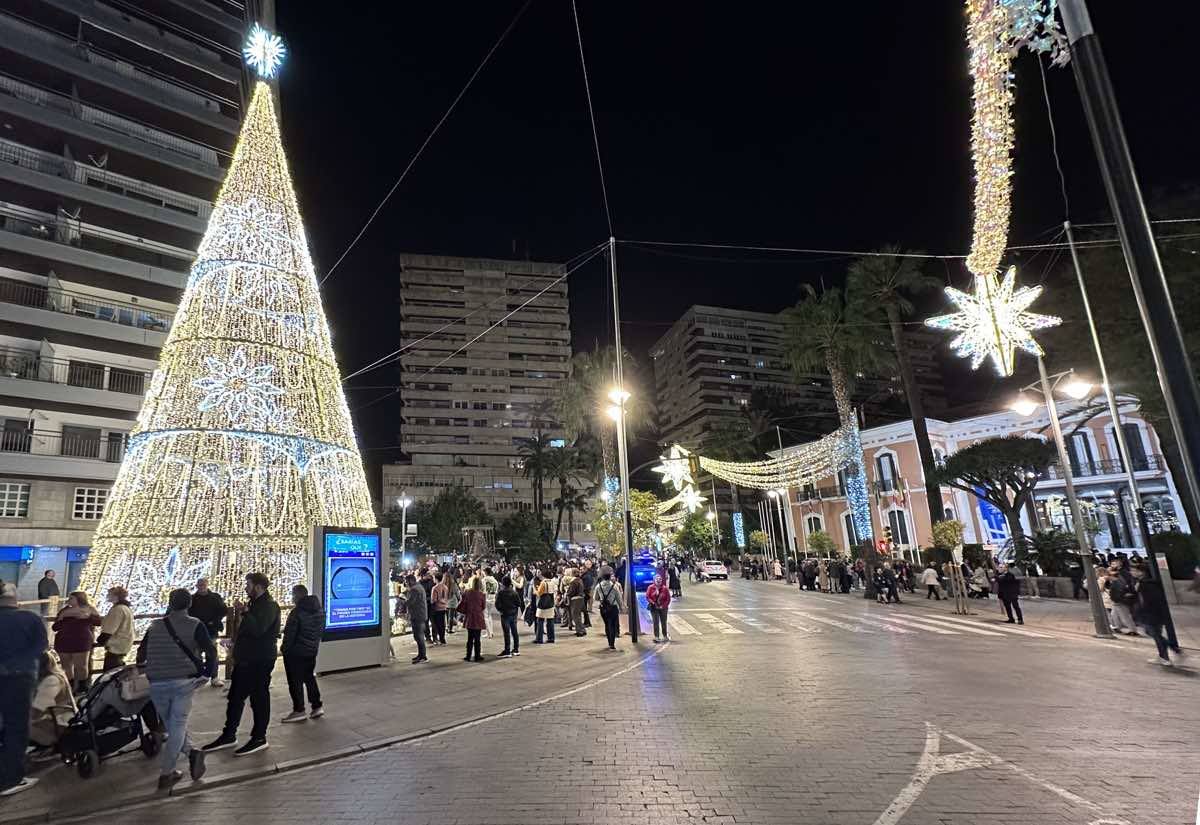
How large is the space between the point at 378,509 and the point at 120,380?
67759mm

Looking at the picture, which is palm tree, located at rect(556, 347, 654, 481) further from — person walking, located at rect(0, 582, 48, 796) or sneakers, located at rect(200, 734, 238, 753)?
person walking, located at rect(0, 582, 48, 796)

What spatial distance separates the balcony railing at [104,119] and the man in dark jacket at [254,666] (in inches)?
1500

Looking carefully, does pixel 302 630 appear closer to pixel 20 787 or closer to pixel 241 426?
pixel 20 787

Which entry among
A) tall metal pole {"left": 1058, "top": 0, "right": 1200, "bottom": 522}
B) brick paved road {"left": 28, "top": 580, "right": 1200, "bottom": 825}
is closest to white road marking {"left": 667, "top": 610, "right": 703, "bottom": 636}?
brick paved road {"left": 28, "top": 580, "right": 1200, "bottom": 825}

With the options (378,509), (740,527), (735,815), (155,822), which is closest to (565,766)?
(735,815)

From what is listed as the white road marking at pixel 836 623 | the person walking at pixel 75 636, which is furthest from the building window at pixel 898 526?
the person walking at pixel 75 636

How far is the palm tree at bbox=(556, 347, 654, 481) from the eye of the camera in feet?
121

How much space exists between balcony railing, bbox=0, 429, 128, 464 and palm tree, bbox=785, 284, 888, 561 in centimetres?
3515

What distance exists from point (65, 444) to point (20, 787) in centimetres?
3054

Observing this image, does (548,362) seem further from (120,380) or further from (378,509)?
(120,380)

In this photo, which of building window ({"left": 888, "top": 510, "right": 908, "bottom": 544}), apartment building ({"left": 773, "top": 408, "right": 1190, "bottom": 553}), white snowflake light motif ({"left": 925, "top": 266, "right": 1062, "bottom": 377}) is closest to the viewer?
white snowflake light motif ({"left": 925, "top": 266, "right": 1062, "bottom": 377})

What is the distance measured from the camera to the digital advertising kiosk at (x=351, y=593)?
36.7ft

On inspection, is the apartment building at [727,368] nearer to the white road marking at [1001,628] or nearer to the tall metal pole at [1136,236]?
the white road marking at [1001,628]

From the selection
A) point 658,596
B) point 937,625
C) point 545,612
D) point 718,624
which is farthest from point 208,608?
point 937,625
